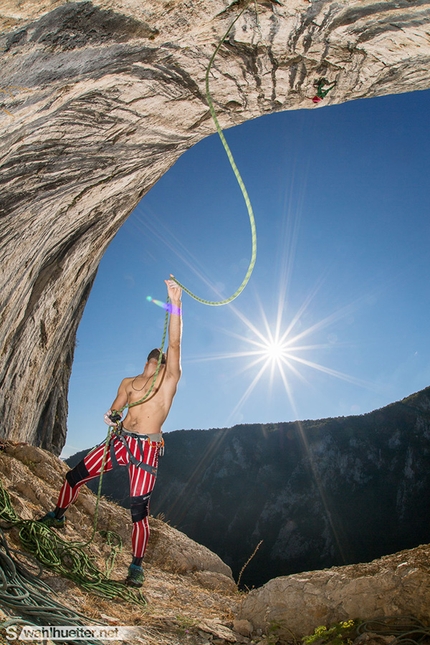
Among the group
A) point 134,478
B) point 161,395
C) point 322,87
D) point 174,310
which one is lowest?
point 134,478

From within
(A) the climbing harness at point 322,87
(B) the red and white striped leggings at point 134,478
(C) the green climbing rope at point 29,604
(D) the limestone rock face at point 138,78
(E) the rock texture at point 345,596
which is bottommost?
(C) the green climbing rope at point 29,604

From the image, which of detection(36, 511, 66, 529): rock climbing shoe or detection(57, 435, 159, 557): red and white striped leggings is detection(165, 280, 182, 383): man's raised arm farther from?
detection(36, 511, 66, 529): rock climbing shoe

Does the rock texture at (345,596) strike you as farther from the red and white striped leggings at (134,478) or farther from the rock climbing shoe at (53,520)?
the rock climbing shoe at (53,520)

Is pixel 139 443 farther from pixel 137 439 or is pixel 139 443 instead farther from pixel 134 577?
pixel 134 577

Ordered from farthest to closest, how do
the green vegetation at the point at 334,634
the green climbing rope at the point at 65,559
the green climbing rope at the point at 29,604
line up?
the green climbing rope at the point at 65,559, the green vegetation at the point at 334,634, the green climbing rope at the point at 29,604

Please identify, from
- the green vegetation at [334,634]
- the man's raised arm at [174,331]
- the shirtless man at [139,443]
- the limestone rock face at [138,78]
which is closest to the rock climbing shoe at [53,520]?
the shirtless man at [139,443]

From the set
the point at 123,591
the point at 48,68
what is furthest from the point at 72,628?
the point at 48,68

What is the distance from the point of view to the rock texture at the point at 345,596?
285cm

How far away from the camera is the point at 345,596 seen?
10.2ft

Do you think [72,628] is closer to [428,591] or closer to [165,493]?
[428,591]

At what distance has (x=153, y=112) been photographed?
3934mm

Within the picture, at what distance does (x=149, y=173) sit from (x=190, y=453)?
2114 inches

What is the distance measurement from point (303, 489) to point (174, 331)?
48.3 m

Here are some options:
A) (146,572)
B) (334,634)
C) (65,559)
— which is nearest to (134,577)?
(65,559)
